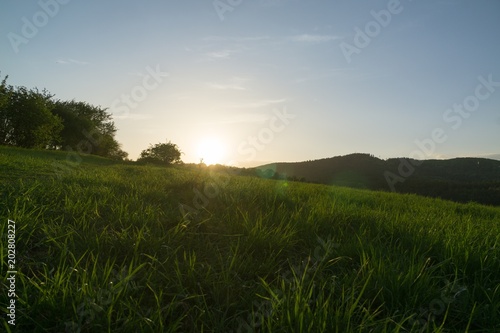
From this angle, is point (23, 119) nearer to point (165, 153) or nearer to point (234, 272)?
point (165, 153)

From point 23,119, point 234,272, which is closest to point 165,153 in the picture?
point 23,119

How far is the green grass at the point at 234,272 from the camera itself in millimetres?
2035

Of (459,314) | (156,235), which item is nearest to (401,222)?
(459,314)

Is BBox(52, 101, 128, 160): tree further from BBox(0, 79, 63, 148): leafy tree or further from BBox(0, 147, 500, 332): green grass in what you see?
BBox(0, 147, 500, 332): green grass

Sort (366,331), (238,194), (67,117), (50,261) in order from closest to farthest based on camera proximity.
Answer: (366,331)
(50,261)
(238,194)
(67,117)

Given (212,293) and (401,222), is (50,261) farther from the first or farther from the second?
(401,222)

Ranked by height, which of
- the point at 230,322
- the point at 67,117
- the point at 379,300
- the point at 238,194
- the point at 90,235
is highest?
the point at 67,117

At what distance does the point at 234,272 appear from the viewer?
278cm

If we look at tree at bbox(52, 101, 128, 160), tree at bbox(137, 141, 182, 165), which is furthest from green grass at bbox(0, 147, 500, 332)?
tree at bbox(52, 101, 128, 160)

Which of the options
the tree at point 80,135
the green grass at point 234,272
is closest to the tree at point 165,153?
the tree at point 80,135

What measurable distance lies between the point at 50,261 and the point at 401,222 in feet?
13.8

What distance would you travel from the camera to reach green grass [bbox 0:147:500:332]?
6.68ft

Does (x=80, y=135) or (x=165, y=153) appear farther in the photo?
(x=80, y=135)

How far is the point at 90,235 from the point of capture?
3.26 meters
